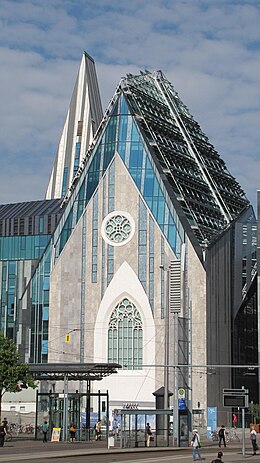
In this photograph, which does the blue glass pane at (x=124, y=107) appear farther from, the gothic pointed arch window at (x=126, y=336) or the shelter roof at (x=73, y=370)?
the shelter roof at (x=73, y=370)

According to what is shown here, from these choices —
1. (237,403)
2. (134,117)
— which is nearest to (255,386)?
(134,117)

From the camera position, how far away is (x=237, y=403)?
5316cm

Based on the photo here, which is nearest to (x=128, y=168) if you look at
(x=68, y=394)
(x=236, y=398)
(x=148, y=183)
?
(x=148, y=183)

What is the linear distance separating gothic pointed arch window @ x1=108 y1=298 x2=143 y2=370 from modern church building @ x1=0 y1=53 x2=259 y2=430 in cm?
11

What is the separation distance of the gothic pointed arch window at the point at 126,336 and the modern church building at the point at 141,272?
0.11 meters

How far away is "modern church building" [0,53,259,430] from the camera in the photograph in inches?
3556

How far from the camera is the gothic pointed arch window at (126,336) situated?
302ft

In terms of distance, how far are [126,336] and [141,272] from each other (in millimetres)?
6765

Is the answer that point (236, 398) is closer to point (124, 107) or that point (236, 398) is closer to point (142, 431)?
point (142, 431)

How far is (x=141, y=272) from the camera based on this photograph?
305 ft

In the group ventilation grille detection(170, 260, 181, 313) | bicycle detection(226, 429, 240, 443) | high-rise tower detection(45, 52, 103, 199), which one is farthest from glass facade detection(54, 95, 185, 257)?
high-rise tower detection(45, 52, 103, 199)

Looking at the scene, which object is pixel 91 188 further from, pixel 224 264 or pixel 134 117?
pixel 224 264

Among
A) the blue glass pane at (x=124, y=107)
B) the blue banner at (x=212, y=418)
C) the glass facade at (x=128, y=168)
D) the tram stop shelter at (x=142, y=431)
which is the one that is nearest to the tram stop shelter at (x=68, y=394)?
the tram stop shelter at (x=142, y=431)

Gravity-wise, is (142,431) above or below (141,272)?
below
